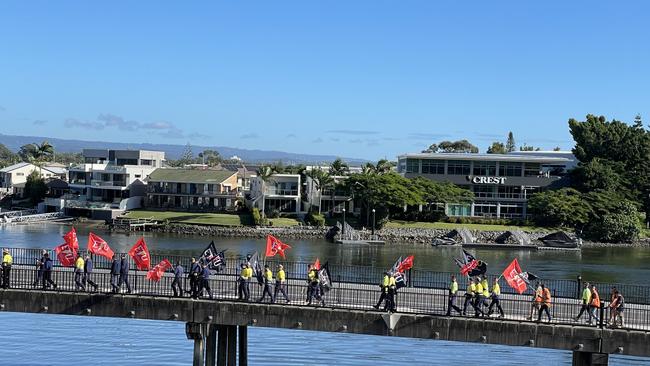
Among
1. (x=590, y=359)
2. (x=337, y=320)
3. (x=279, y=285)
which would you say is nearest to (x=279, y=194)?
(x=279, y=285)

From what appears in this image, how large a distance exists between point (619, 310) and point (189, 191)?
99281mm

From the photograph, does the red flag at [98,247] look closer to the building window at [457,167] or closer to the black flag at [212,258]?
the black flag at [212,258]

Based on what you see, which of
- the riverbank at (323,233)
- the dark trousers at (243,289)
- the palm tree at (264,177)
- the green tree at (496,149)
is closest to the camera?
the dark trousers at (243,289)

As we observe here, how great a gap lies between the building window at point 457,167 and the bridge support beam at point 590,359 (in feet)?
323

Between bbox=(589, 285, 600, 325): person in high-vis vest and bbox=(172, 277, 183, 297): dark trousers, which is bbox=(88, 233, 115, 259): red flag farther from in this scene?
bbox=(589, 285, 600, 325): person in high-vis vest

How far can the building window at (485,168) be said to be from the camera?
415ft

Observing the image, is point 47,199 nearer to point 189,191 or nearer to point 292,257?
point 189,191

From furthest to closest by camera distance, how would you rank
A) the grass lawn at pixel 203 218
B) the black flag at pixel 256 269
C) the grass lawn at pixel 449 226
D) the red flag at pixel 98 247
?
the grass lawn at pixel 449 226
the grass lawn at pixel 203 218
the red flag at pixel 98 247
the black flag at pixel 256 269

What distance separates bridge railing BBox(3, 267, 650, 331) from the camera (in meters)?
31.1

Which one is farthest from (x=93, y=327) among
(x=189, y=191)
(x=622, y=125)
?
(x=622, y=125)

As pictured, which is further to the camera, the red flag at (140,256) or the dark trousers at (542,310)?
the red flag at (140,256)

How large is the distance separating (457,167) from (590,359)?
9912 cm

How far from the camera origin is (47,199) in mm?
128500

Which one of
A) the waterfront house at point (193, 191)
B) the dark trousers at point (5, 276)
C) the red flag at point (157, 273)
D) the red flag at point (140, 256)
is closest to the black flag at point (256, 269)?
the red flag at point (157, 273)
